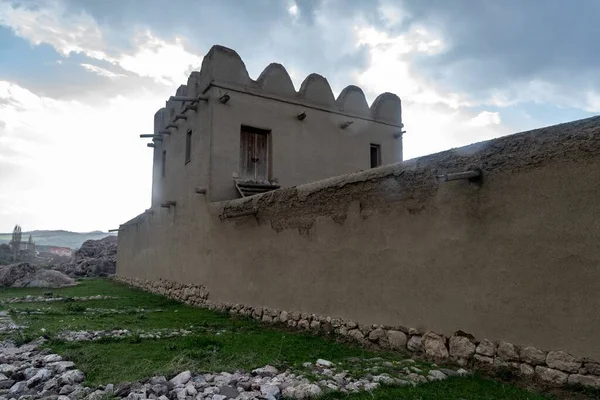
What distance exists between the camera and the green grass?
4.16 meters

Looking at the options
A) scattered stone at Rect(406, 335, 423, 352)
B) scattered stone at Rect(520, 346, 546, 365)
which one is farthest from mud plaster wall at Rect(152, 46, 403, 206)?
scattered stone at Rect(520, 346, 546, 365)

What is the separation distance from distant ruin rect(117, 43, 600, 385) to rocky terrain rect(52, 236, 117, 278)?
58.3 feet

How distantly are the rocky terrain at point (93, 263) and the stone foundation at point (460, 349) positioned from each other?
70.1 feet

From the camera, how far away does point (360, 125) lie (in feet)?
47.4

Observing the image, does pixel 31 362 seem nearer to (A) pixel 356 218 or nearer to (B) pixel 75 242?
(A) pixel 356 218

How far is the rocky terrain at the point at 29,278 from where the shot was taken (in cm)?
1727

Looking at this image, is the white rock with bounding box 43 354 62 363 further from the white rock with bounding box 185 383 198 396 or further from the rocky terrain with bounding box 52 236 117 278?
the rocky terrain with bounding box 52 236 117 278

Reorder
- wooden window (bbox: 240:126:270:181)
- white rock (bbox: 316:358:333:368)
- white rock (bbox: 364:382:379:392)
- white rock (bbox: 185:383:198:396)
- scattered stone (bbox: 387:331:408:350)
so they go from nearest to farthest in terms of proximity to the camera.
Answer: white rock (bbox: 185:383:198:396), white rock (bbox: 364:382:379:392), white rock (bbox: 316:358:333:368), scattered stone (bbox: 387:331:408:350), wooden window (bbox: 240:126:270:181)

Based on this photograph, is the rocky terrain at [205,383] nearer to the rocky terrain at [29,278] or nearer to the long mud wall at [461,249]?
the long mud wall at [461,249]

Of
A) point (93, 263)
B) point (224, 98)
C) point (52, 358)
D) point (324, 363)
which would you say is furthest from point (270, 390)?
point (93, 263)

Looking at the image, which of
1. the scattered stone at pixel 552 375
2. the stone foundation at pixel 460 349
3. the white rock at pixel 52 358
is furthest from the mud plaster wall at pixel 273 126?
the scattered stone at pixel 552 375

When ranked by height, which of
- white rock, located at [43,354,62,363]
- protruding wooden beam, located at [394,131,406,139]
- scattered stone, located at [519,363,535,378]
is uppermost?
protruding wooden beam, located at [394,131,406,139]

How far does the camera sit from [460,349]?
5.05m

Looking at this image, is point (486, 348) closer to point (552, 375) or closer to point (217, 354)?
point (552, 375)
